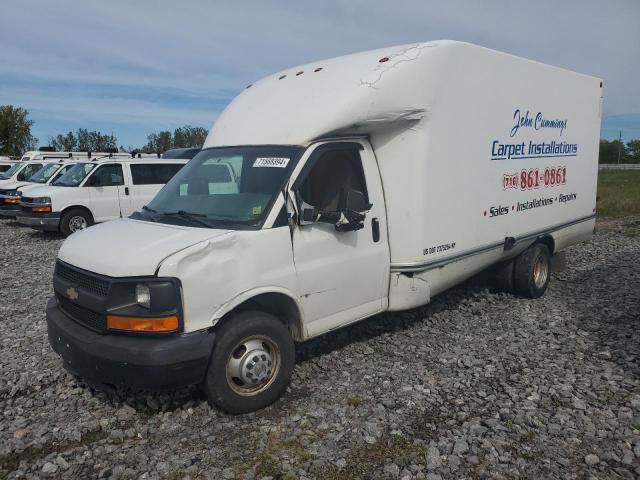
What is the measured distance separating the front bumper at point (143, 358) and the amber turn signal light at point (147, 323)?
0.07m

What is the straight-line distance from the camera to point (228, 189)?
470 centimetres

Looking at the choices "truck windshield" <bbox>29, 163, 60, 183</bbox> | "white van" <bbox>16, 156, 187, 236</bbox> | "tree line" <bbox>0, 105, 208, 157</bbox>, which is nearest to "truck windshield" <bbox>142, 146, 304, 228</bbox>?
"white van" <bbox>16, 156, 187, 236</bbox>

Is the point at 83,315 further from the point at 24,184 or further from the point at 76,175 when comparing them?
the point at 24,184

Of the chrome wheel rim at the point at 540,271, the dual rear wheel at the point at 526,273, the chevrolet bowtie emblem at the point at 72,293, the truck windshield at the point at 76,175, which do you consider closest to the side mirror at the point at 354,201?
the chevrolet bowtie emblem at the point at 72,293

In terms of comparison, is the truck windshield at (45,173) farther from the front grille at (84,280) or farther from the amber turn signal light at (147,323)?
the amber turn signal light at (147,323)

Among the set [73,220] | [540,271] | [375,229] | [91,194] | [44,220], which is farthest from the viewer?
[91,194]

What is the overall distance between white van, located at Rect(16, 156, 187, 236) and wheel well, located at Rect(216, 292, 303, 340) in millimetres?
10450

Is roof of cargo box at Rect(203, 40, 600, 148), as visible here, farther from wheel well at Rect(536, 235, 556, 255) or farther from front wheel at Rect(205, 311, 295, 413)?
wheel well at Rect(536, 235, 556, 255)

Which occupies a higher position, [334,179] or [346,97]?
[346,97]

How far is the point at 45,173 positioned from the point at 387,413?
16.8 m

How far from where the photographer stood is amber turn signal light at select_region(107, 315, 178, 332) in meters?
3.75

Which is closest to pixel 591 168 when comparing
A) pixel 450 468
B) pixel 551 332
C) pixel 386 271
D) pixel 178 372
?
pixel 551 332

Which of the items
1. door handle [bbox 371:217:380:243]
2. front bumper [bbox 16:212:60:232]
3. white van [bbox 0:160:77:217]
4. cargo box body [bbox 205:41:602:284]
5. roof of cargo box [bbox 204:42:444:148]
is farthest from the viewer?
white van [bbox 0:160:77:217]

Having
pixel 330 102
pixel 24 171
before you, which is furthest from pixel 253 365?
pixel 24 171
